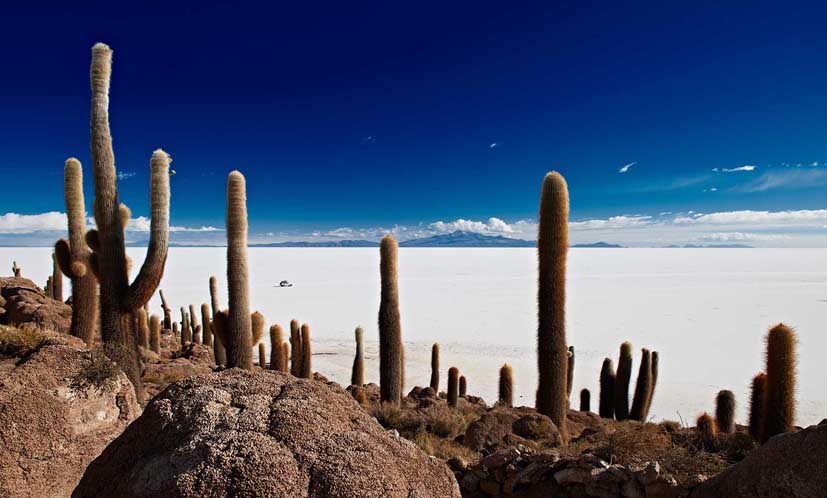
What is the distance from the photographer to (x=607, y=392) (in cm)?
1315

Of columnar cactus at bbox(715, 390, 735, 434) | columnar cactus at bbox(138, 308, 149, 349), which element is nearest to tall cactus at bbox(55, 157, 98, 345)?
columnar cactus at bbox(138, 308, 149, 349)

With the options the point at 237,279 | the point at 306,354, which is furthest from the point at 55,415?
the point at 306,354

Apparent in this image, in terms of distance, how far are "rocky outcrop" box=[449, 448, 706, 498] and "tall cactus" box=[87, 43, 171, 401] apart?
584 centimetres

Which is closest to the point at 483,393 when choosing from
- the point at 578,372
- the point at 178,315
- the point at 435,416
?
the point at 578,372

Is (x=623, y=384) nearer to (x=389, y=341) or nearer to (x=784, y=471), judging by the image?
(x=389, y=341)

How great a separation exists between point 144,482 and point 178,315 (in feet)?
108

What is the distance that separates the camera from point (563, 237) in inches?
368

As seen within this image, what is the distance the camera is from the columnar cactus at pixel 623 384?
41.5ft

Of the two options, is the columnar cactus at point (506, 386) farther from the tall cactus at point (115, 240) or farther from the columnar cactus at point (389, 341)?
the tall cactus at point (115, 240)

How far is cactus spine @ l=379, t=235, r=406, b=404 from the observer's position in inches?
461

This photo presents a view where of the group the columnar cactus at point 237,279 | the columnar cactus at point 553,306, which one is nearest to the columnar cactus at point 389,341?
the columnar cactus at point 237,279

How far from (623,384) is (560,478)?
9.34 m

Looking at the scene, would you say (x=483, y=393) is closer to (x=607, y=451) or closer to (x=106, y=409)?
(x=607, y=451)

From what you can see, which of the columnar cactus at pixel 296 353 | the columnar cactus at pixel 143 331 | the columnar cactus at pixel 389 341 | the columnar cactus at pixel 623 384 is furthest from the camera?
the columnar cactus at pixel 143 331
